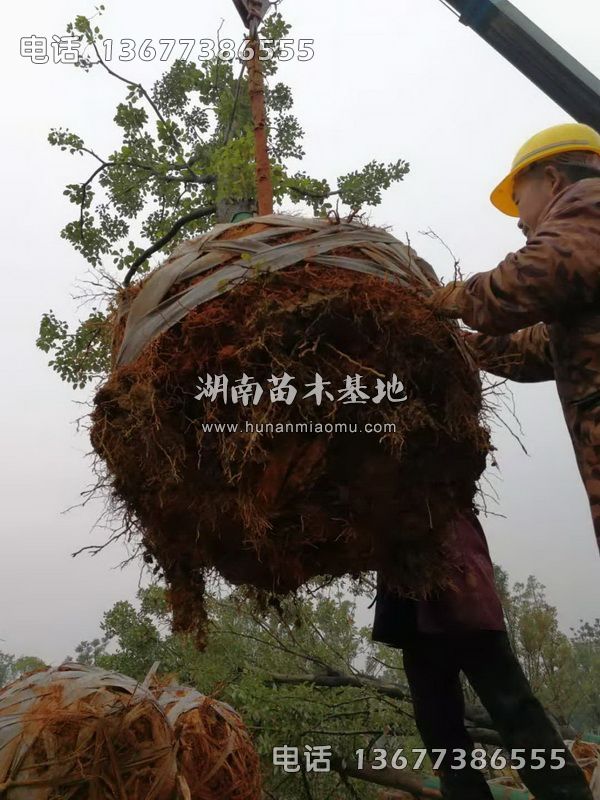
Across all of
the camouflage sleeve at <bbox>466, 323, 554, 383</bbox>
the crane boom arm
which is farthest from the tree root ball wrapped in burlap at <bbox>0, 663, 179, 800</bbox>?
the crane boom arm

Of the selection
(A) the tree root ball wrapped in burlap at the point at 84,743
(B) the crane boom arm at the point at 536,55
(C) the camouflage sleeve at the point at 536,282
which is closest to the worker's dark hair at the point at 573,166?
(C) the camouflage sleeve at the point at 536,282

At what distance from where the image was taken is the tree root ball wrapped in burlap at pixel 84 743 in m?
1.77

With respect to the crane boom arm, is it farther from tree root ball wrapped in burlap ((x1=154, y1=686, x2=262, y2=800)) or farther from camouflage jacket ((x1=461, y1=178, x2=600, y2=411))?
tree root ball wrapped in burlap ((x1=154, y1=686, x2=262, y2=800))

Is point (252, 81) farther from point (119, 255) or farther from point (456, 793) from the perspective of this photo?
point (119, 255)

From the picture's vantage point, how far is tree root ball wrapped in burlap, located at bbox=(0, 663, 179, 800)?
177 centimetres

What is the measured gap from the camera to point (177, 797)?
1.87 meters

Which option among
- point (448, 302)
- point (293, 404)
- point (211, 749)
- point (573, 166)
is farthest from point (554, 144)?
point (211, 749)

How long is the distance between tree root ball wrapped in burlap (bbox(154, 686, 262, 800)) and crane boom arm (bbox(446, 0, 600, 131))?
333 centimetres

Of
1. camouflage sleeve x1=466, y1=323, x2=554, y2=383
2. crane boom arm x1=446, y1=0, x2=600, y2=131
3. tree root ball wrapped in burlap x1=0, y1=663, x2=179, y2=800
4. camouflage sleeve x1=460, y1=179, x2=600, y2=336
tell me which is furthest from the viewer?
crane boom arm x1=446, y1=0, x2=600, y2=131

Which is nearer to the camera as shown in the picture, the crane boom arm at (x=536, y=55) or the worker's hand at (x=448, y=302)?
the worker's hand at (x=448, y=302)

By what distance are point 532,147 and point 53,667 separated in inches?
88.3

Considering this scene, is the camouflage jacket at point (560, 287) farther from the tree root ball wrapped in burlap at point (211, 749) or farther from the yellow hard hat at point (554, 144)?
the tree root ball wrapped in burlap at point (211, 749)

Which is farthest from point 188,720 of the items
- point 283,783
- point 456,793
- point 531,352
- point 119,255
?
point 119,255

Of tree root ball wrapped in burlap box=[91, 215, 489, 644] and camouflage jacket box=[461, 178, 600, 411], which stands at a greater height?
camouflage jacket box=[461, 178, 600, 411]
